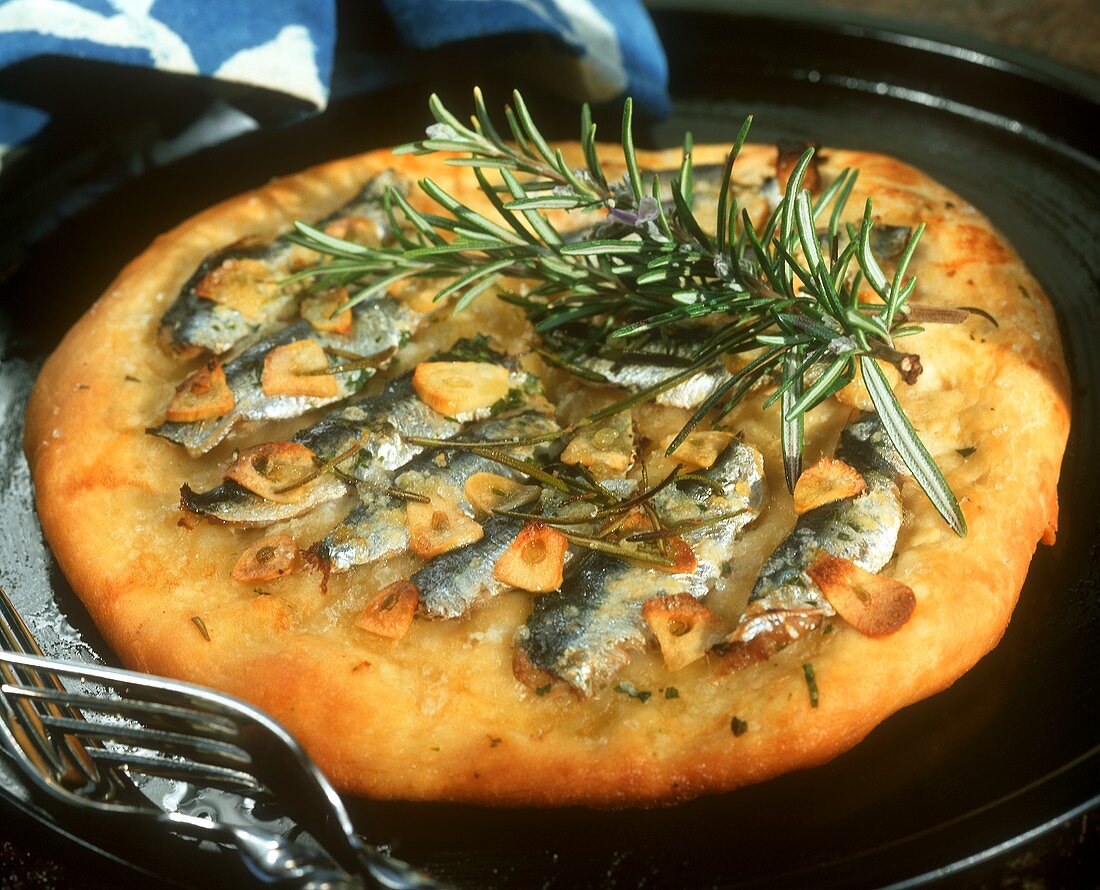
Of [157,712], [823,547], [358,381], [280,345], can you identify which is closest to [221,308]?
[280,345]

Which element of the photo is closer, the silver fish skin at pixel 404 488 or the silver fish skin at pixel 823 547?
the silver fish skin at pixel 823 547

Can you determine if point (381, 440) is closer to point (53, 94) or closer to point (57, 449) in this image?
point (57, 449)

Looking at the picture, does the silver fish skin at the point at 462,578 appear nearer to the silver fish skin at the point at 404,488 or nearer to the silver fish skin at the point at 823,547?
the silver fish skin at the point at 404,488

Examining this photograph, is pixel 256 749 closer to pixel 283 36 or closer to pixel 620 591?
pixel 620 591

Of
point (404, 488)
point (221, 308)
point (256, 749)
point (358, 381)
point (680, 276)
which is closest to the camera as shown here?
point (256, 749)

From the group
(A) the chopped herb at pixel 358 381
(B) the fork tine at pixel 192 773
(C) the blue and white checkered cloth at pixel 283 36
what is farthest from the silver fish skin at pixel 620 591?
(C) the blue and white checkered cloth at pixel 283 36

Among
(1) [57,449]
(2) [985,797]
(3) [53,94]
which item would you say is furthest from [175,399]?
(2) [985,797]
